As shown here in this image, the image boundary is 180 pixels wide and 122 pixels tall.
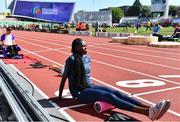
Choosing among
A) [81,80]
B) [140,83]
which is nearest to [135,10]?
[140,83]

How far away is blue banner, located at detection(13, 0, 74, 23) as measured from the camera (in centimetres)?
9576

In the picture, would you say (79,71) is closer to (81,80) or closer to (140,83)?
(81,80)

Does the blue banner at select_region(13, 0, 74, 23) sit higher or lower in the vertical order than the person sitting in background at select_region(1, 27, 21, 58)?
higher

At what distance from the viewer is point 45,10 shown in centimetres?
10012

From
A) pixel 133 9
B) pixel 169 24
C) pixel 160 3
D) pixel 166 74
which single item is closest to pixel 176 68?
pixel 166 74

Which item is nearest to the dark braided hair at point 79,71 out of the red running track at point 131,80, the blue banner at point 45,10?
the red running track at point 131,80

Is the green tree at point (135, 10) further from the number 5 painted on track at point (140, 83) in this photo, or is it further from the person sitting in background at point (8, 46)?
the number 5 painted on track at point (140, 83)

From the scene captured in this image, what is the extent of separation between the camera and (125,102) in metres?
6.11

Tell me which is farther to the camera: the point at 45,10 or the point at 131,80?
the point at 45,10

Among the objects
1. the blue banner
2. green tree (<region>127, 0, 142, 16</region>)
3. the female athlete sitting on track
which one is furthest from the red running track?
green tree (<region>127, 0, 142, 16</region>)

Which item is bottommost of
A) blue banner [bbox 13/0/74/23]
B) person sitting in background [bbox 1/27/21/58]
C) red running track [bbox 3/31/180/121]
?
red running track [bbox 3/31/180/121]

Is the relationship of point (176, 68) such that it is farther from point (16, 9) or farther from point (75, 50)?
point (16, 9)

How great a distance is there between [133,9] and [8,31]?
138958 millimetres

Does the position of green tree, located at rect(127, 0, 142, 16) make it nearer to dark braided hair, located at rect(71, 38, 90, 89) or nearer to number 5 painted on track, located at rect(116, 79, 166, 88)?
number 5 painted on track, located at rect(116, 79, 166, 88)
